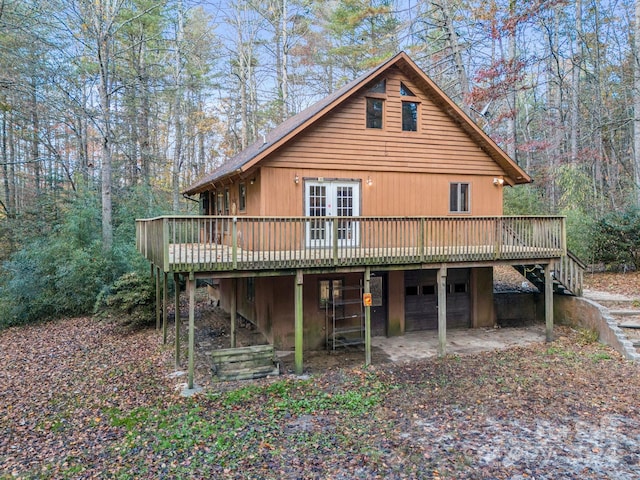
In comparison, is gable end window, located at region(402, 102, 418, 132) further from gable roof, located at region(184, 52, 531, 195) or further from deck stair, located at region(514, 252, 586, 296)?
deck stair, located at region(514, 252, 586, 296)

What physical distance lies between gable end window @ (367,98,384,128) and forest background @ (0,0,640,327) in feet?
26.9

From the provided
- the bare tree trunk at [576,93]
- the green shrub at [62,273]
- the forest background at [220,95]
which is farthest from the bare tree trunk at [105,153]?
the bare tree trunk at [576,93]

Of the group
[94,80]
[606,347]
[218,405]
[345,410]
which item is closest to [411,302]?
[606,347]

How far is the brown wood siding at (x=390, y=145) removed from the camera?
37.3ft

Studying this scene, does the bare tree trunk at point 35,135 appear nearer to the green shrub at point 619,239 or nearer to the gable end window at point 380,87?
the gable end window at point 380,87

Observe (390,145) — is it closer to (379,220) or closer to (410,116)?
(410,116)

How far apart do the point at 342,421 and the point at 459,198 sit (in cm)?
869

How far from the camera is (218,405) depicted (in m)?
7.48

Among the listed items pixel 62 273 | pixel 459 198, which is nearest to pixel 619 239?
pixel 459 198

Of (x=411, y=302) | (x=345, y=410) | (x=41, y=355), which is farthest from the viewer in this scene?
(x=411, y=302)

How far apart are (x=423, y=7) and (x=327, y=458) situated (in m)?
20.1

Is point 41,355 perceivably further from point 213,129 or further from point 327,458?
point 213,129

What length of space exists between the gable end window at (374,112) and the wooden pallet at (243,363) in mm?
7104

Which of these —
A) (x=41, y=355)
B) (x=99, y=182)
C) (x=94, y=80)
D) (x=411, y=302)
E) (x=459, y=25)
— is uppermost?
(x=459, y=25)
